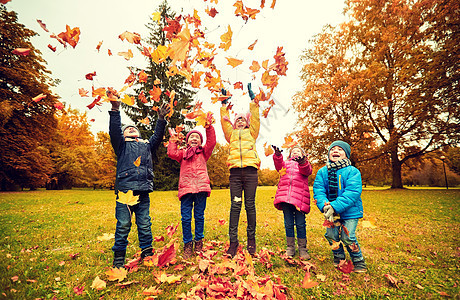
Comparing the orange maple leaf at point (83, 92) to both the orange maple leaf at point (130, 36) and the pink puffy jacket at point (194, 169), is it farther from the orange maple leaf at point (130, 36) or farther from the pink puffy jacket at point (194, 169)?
the pink puffy jacket at point (194, 169)

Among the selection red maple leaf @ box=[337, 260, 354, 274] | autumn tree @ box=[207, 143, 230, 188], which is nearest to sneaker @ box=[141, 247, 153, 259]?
red maple leaf @ box=[337, 260, 354, 274]

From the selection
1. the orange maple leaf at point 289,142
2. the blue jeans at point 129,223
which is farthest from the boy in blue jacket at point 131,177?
the orange maple leaf at point 289,142

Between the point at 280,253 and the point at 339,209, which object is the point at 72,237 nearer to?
the point at 280,253

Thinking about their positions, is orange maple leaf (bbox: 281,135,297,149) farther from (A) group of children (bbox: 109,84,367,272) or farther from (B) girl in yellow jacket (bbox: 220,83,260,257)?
(B) girl in yellow jacket (bbox: 220,83,260,257)

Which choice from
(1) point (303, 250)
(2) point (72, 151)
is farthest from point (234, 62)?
(2) point (72, 151)

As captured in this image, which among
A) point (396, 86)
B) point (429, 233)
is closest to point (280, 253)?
point (429, 233)

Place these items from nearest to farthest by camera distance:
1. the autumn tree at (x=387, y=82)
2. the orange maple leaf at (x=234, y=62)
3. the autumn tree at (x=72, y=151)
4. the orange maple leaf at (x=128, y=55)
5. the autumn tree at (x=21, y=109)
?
the orange maple leaf at (x=234, y=62) < the orange maple leaf at (x=128, y=55) < the autumn tree at (x=387, y=82) < the autumn tree at (x=21, y=109) < the autumn tree at (x=72, y=151)

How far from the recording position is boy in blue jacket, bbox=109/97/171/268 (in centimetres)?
258

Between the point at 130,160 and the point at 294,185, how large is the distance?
Answer: 2.57 meters

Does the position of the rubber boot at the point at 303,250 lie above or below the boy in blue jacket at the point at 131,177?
below

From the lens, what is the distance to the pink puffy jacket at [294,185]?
317cm

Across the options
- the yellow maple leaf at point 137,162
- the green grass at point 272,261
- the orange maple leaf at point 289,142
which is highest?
the orange maple leaf at point 289,142

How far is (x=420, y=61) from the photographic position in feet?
32.9

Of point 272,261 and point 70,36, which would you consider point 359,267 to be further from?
point 70,36
